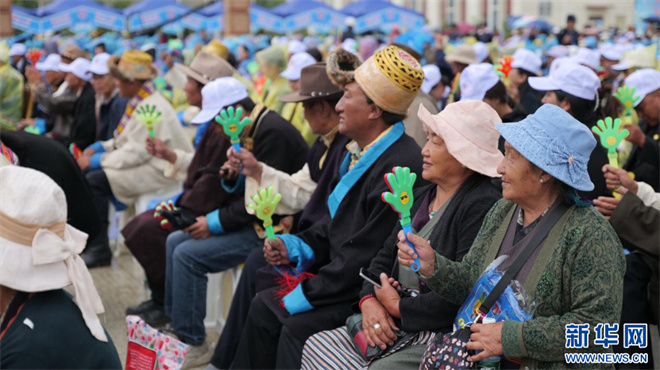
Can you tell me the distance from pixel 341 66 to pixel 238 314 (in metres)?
1.56

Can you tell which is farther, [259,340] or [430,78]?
[430,78]

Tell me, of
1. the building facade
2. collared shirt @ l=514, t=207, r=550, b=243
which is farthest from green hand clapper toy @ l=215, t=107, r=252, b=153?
the building facade

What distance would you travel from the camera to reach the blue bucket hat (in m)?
2.79

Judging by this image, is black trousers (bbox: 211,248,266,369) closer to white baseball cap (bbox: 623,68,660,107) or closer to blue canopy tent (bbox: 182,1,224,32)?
white baseball cap (bbox: 623,68,660,107)

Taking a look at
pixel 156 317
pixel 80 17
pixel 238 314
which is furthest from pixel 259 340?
pixel 80 17

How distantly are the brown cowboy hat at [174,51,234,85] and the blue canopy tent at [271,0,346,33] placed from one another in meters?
15.2

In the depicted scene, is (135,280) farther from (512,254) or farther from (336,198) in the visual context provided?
(512,254)

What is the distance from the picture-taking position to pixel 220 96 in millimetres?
5414

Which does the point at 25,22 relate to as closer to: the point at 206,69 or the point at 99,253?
the point at 99,253

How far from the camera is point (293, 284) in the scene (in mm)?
4238

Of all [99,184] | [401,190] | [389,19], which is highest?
[401,190]

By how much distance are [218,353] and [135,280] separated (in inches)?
97.7

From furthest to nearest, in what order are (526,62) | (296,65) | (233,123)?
(296,65)
(526,62)
(233,123)

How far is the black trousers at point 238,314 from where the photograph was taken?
461cm
